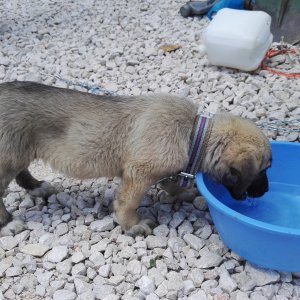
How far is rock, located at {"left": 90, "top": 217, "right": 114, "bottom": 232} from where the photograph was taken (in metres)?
3.54

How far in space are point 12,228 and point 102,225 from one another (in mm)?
651

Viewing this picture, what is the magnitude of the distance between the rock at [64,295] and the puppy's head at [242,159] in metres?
1.20

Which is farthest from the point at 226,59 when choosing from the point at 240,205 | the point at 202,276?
the point at 202,276

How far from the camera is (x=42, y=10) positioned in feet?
26.5

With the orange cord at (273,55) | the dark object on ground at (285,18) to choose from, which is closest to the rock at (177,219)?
the orange cord at (273,55)

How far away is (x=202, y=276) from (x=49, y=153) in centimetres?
131

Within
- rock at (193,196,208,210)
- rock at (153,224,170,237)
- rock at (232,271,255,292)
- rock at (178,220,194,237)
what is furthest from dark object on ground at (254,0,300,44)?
rock at (232,271,255,292)

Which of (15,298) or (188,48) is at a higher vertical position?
(188,48)

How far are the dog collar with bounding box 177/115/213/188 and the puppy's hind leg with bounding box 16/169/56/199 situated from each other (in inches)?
47.5

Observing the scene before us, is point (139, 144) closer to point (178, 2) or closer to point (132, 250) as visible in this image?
point (132, 250)

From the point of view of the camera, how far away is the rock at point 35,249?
3326 millimetres

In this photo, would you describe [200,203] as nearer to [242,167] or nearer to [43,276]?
[242,167]

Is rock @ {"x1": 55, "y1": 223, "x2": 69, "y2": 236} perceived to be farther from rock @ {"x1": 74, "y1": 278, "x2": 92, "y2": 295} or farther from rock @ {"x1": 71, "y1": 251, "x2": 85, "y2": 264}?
rock @ {"x1": 74, "y1": 278, "x2": 92, "y2": 295}

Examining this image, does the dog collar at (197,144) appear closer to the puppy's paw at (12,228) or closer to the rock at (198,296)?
the rock at (198,296)
